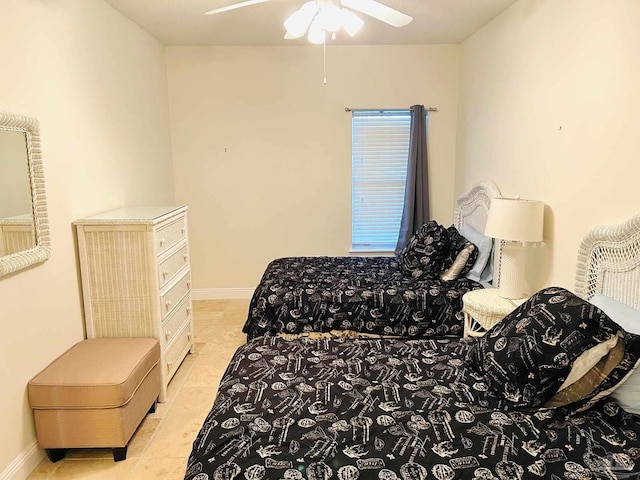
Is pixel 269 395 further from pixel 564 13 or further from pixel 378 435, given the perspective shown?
pixel 564 13

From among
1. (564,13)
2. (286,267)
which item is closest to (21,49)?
(286,267)

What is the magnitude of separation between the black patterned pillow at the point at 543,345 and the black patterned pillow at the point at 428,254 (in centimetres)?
161

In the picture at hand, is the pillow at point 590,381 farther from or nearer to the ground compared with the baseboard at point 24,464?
farther from the ground

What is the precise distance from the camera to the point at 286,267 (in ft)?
13.1

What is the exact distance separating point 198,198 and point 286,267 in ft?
→ 4.98

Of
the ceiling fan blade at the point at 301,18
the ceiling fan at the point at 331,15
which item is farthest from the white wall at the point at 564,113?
the ceiling fan blade at the point at 301,18

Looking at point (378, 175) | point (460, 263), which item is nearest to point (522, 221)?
point (460, 263)

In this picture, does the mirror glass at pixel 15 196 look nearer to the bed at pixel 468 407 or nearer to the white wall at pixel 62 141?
the white wall at pixel 62 141

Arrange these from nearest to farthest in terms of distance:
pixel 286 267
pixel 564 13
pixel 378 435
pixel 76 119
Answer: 1. pixel 378 435
2. pixel 564 13
3. pixel 76 119
4. pixel 286 267

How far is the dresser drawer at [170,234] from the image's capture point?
296cm

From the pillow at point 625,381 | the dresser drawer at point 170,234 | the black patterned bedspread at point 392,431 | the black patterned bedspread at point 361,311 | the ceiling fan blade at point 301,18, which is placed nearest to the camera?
the black patterned bedspread at point 392,431

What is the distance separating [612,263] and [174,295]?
8.74ft

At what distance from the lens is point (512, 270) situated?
2869 millimetres

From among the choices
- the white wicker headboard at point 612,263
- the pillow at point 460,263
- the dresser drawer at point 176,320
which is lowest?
the dresser drawer at point 176,320
